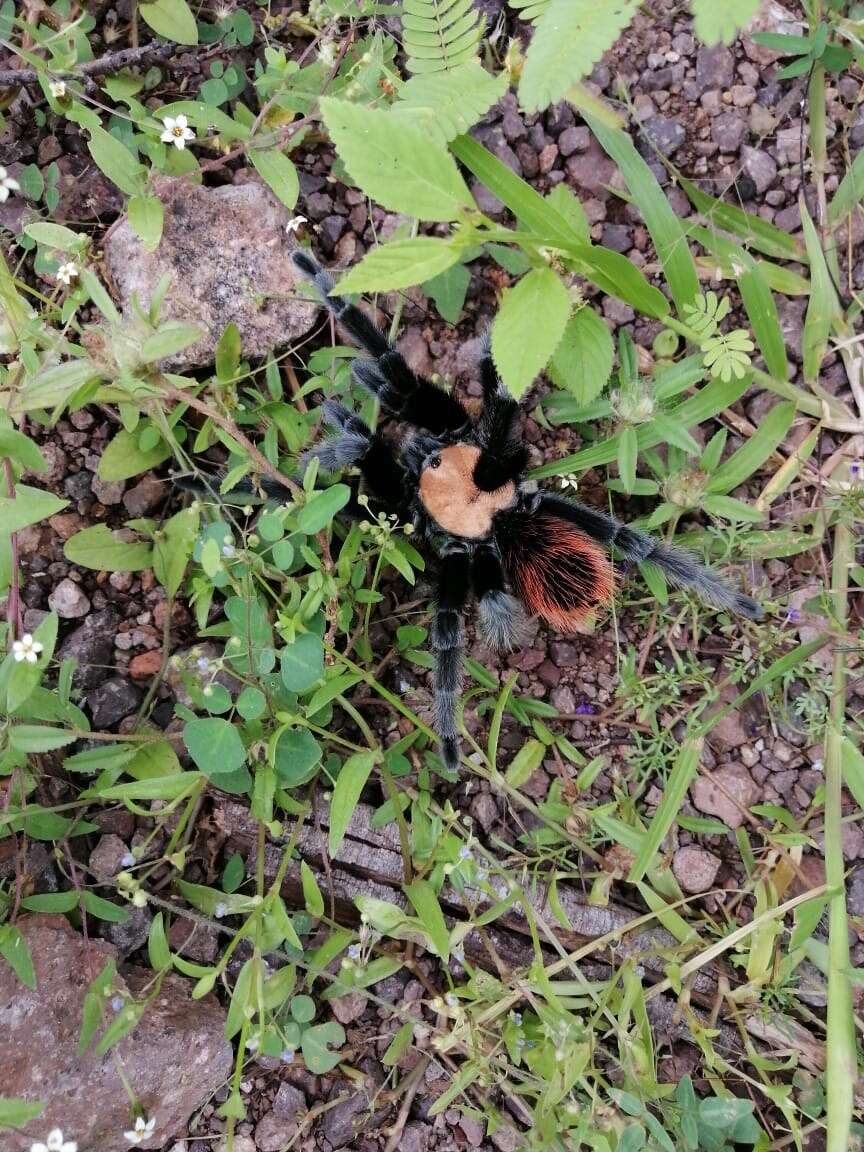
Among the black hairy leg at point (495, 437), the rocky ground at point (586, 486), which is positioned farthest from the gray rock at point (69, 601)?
the black hairy leg at point (495, 437)

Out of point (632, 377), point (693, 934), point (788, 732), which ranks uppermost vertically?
point (632, 377)

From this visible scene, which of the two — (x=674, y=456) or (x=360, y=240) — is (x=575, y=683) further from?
(x=360, y=240)

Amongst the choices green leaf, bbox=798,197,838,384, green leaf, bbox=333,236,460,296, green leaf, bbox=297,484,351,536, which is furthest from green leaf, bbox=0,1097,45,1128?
green leaf, bbox=798,197,838,384

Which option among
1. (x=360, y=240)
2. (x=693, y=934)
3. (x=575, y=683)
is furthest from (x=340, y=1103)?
(x=360, y=240)

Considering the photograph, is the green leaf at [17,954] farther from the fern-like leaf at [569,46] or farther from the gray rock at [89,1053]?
the fern-like leaf at [569,46]

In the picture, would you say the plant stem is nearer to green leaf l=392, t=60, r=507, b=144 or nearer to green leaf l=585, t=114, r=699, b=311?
green leaf l=585, t=114, r=699, b=311

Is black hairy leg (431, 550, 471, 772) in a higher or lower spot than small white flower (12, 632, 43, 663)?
lower
